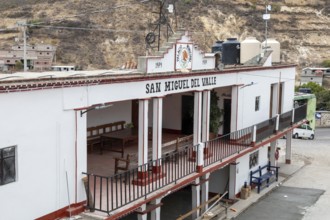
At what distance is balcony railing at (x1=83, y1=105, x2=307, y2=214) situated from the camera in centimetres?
1200

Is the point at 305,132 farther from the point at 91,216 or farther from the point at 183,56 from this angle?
the point at 91,216

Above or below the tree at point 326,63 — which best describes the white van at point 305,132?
below

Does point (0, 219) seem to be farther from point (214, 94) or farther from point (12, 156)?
point (214, 94)

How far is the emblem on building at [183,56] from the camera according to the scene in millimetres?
15609

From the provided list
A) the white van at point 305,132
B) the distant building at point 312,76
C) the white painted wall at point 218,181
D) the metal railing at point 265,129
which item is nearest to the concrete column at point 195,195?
the white painted wall at point 218,181

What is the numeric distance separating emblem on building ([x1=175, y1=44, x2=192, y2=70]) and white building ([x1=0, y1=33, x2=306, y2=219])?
0.11 feet

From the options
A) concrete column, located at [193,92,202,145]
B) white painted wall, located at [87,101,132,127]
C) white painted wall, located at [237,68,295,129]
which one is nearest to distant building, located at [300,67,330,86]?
white painted wall, located at [237,68,295,129]

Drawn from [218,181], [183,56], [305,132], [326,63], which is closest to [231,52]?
[218,181]

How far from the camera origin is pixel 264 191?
23625 millimetres

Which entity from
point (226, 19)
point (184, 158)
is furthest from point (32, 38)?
point (184, 158)

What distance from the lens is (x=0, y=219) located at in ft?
31.7

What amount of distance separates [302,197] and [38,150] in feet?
53.4

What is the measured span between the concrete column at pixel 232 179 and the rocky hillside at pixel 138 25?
54.0m

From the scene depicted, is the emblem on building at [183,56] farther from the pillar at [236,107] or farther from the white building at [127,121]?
the pillar at [236,107]
